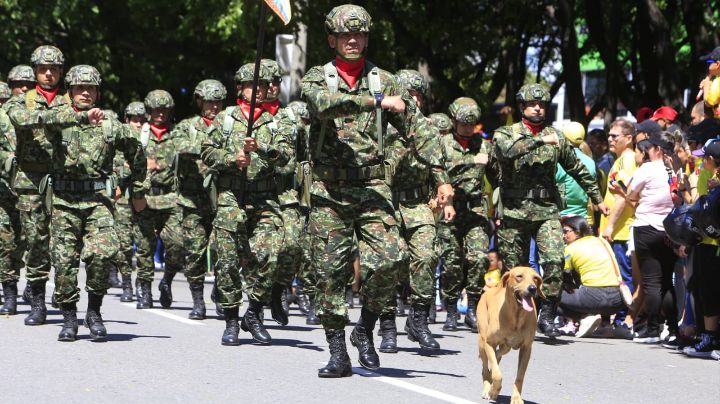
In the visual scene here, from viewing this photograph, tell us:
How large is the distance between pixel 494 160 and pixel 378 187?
4099 mm

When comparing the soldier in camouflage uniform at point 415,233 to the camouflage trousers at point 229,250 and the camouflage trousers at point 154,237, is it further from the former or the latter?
the camouflage trousers at point 154,237

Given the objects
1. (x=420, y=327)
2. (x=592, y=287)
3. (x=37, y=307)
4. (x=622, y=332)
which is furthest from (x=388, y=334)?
(x=37, y=307)

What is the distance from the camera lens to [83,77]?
11305mm

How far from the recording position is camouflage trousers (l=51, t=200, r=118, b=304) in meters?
11.3

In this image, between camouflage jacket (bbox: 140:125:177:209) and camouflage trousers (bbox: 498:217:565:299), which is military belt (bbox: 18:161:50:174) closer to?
camouflage jacket (bbox: 140:125:177:209)

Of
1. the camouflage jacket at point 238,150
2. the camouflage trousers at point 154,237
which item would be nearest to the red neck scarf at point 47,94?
the camouflage jacket at point 238,150

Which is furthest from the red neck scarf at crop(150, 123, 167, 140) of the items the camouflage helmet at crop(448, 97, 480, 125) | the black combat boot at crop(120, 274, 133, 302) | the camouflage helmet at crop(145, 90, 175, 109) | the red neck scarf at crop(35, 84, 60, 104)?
the red neck scarf at crop(35, 84, 60, 104)

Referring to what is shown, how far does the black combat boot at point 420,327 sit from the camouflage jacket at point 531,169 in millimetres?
1509

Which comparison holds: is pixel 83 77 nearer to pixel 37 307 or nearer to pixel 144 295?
pixel 37 307

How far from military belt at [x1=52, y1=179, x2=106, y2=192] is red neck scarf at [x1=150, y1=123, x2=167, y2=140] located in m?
4.42

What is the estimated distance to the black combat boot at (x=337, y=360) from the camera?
30.5ft

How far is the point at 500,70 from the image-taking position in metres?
28.2

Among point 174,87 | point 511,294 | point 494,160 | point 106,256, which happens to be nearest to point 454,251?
point 494,160

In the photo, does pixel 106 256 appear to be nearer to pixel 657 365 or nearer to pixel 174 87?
pixel 657 365
